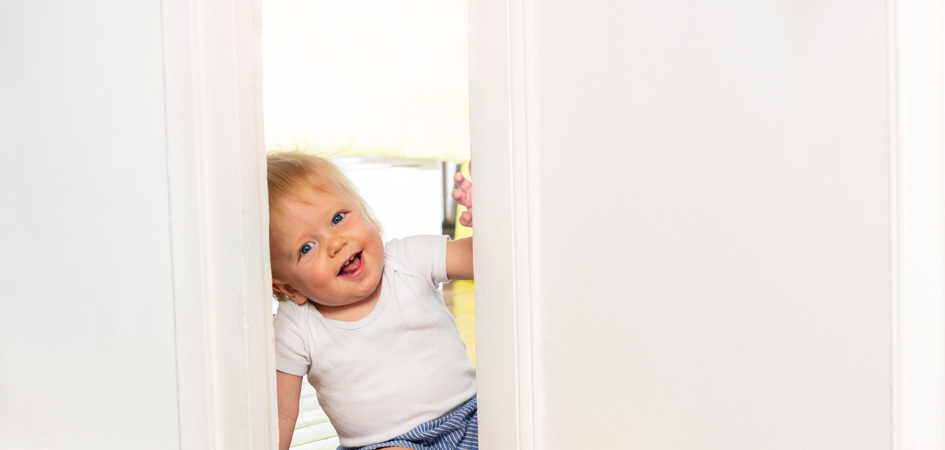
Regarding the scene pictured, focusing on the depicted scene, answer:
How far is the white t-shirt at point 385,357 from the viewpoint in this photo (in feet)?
4.83

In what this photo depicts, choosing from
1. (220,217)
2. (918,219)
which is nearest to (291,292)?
(220,217)

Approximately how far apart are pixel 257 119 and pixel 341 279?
1.13ft

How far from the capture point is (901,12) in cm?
63

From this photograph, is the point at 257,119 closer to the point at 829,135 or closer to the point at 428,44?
the point at 829,135

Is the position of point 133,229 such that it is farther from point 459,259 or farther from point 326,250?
point 459,259

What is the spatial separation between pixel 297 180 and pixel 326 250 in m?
0.13

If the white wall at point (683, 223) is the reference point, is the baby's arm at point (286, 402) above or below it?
below

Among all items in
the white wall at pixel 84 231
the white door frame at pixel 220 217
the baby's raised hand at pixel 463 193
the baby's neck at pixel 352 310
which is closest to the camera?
the white door frame at pixel 220 217

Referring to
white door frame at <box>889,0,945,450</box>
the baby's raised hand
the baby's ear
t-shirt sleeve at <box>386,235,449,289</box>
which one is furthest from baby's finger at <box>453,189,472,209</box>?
white door frame at <box>889,0,945,450</box>

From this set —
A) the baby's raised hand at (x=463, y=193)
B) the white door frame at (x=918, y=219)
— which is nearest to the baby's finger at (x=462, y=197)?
the baby's raised hand at (x=463, y=193)

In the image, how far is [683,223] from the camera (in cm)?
79

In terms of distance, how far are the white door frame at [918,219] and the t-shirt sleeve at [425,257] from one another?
3.08ft

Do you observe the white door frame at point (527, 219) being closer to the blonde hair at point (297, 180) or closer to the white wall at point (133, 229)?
the white wall at point (133, 229)

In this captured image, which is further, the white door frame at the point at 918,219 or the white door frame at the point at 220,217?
the white door frame at the point at 220,217
